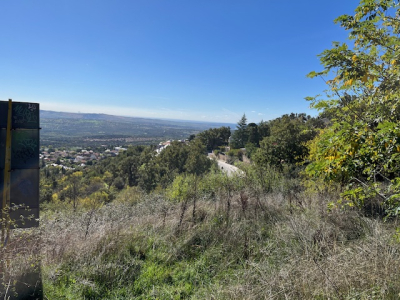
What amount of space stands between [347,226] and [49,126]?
119 meters

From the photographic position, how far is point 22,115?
2.33 meters

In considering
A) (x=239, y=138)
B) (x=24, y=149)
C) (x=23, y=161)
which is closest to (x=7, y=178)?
(x=23, y=161)

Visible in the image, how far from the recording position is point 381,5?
2385 millimetres

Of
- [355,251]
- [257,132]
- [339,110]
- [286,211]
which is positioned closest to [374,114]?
[339,110]

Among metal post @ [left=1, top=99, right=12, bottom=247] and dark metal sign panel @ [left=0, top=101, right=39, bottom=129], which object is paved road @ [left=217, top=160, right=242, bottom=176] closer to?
dark metal sign panel @ [left=0, top=101, right=39, bottom=129]

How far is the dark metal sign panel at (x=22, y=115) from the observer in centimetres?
225

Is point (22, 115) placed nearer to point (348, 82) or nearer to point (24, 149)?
point (24, 149)

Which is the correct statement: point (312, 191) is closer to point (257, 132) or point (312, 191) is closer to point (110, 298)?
point (110, 298)

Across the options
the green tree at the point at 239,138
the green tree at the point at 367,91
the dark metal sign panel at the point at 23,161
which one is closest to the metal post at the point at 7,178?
the dark metal sign panel at the point at 23,161

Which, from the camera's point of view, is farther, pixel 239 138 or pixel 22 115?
pixel 239 138

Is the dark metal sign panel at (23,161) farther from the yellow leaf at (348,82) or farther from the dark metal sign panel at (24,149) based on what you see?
the yellow leaf at (348,82)

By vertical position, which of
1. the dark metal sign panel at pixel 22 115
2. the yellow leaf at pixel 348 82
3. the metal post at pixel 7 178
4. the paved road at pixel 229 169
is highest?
the yellow leaf at pixel 348 82

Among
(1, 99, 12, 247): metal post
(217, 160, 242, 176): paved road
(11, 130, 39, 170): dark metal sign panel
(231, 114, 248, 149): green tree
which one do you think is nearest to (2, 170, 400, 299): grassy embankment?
(1, 99, 12, 247): metal post

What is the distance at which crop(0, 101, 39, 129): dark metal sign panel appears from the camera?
2252mm
